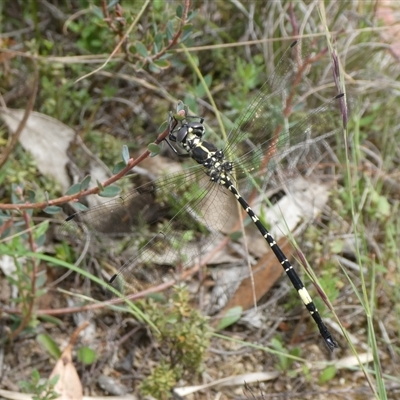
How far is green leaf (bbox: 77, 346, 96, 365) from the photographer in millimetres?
2393

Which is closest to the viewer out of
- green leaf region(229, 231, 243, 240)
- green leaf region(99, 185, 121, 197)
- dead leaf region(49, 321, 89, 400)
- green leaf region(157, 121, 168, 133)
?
green leaf region(157, 121, 168, 133)

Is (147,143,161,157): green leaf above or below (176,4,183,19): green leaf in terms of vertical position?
below

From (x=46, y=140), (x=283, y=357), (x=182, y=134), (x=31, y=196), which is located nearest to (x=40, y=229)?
(x=31, y=196)

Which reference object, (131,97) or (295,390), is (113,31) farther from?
(295,390)

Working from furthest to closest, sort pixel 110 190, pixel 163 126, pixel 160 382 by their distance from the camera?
pixel 160 382 → pixel 110 190 → pixel 163 126

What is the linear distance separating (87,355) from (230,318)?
23.2 inches

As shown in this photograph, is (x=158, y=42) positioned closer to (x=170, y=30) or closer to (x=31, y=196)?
(x=170, y=30)

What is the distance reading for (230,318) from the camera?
2572mm

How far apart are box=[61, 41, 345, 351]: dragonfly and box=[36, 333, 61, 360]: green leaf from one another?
32 cm

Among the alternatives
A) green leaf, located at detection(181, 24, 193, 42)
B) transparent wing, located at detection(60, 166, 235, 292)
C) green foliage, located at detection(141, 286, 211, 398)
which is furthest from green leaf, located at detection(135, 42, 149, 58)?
green foliage, located at detection(141, 286, 211, 398)

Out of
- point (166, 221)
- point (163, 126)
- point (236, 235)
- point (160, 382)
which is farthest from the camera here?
point (236, 235)

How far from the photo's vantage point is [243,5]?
3420mm

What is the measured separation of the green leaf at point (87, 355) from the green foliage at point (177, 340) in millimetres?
Result: 227

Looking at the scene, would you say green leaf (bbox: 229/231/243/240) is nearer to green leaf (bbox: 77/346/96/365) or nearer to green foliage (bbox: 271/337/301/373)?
green foliage (bbox: 271/337/301/373)
